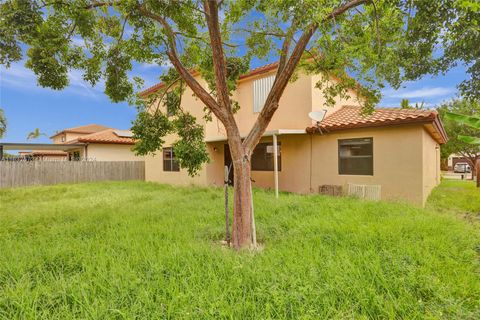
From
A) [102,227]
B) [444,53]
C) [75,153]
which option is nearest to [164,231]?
[102,227]

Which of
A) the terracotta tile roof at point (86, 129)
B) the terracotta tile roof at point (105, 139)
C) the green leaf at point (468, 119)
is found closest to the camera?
the green leaf at point (468, 119)

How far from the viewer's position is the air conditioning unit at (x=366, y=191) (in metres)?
9.35

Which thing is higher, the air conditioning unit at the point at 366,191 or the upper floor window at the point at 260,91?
the upper floor window at the point at 260,91

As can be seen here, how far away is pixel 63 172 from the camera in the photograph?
57.2 feet

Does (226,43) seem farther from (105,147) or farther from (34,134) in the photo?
(34,134)

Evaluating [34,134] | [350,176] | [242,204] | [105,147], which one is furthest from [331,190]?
[34,134]

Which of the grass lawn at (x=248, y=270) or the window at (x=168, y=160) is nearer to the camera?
the grass lawn at (x=248, y=270)

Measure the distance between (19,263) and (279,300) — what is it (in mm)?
3945

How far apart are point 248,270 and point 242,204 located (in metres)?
1.63

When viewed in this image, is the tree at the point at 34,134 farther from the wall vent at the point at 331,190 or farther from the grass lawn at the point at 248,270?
the wall vent at the point at 331,190

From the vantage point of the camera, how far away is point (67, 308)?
9.39 ft

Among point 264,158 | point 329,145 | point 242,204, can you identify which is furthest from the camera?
point 264,158

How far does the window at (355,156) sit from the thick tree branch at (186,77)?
22.7ft

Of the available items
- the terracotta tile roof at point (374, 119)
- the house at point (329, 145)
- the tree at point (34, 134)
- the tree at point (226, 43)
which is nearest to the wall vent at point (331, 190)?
the house at point (329, 145)
